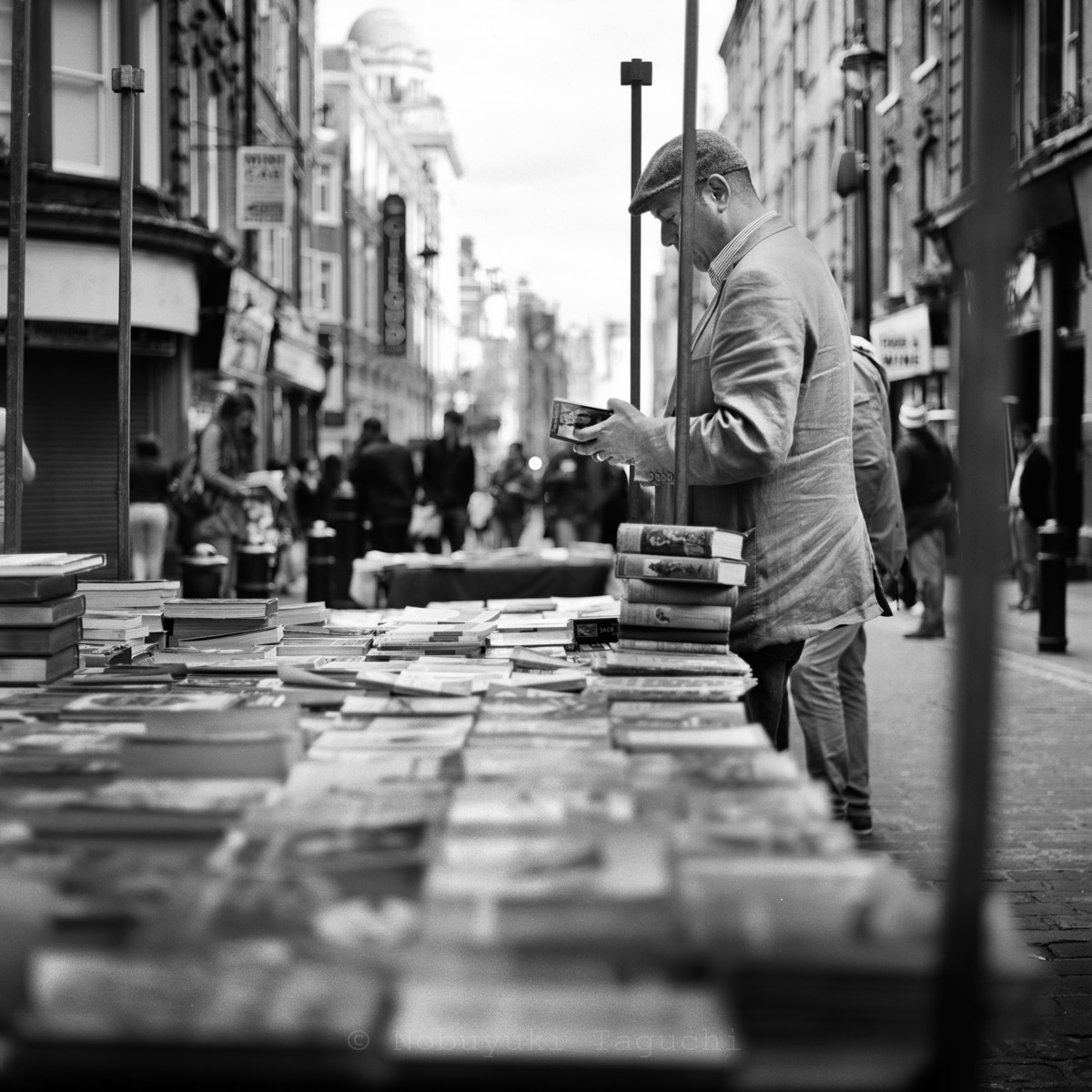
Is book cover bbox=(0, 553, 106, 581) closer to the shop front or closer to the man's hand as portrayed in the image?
the man's hand

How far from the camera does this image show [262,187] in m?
21.3

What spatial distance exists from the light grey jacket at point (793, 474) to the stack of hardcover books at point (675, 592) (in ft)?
1.20

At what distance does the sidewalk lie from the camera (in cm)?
360

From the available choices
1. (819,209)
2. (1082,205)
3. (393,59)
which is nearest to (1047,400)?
(1082,205)

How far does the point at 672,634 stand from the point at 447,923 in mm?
1680

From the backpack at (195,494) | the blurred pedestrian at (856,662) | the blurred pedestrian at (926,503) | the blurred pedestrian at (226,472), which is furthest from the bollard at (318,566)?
the blurred pedestrian at (856,662)

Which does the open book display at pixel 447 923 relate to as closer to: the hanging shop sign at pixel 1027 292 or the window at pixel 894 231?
the hanging shop sign at pixel 1027 292

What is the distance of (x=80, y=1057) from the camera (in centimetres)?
148

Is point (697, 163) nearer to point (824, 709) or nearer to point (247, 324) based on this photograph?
point (824, 709)

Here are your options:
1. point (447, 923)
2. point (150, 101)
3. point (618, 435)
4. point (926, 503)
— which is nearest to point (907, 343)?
point (926, 503)

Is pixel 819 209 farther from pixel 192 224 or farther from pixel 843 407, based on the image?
pixel 843 407

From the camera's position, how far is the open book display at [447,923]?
1468 mm

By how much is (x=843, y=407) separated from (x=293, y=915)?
2618 millimetres

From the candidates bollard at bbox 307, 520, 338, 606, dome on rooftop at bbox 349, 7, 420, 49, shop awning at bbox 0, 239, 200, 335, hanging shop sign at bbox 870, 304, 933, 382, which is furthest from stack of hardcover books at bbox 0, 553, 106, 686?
dome on rooftop at bbox 349, 7, 420, 49
